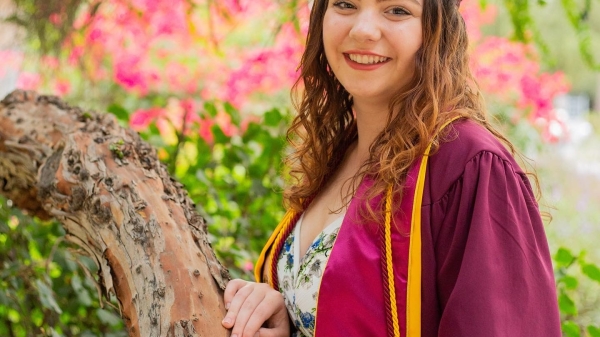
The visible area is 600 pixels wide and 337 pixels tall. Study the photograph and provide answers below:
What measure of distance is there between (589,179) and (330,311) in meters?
5.63

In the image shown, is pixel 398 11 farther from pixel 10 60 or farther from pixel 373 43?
pixel 10 60

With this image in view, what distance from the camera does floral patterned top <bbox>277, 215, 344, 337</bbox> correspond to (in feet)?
4.72

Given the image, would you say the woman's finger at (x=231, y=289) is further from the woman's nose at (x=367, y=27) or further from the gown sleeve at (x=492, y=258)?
Answer: the woman's nose at (x=367, y=27)

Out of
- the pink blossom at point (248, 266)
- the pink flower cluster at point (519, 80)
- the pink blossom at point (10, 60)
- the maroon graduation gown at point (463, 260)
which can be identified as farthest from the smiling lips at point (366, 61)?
the pink blossom at point (10, 60)

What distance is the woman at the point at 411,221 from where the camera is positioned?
117 cm

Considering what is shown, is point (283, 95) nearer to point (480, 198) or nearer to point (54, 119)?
point (54, 119)

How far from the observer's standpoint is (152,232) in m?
1.54

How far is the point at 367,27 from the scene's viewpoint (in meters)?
1.42

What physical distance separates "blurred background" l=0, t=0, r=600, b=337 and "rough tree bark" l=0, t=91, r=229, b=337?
150 mm

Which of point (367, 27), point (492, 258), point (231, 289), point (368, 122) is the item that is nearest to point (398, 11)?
point (367, 27)

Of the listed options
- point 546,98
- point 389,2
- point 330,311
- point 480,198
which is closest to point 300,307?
point 330,311

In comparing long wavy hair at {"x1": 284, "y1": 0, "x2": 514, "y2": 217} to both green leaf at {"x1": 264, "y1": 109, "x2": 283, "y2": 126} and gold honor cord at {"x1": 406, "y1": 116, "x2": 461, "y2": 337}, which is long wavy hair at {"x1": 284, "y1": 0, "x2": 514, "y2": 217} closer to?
gold honor cord at {"x1": 406, "y1": 116, "x2": 461, "y2": 337}

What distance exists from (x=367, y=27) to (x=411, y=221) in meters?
0.42

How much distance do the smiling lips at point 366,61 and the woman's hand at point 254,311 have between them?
1.72ft
